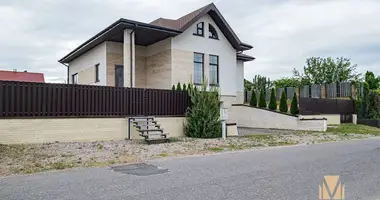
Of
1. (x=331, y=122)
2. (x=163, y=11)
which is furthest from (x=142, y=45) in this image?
(x=331, y=122)

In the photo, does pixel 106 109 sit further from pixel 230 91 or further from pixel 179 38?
pixel 230 91

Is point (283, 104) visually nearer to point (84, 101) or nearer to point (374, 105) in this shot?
point (374, 105)

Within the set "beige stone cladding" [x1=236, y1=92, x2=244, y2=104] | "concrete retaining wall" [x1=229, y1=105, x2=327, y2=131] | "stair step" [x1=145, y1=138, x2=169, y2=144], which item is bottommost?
"stair step" [x1=145, y1=138, x2=169, y2=144]

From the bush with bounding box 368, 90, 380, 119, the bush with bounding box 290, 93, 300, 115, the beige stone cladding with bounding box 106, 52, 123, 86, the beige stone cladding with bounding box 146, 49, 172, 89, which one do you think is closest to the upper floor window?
the beige stone cladding with bounding box 146, 49, 172, 89

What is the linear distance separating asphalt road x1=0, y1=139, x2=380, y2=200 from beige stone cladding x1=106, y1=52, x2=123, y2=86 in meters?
12.8

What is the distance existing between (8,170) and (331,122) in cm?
2262

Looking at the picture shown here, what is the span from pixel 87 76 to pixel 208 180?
1946cm

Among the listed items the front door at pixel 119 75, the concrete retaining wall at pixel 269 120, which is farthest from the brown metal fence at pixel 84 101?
the concrete retaining wall at pixel 269 120

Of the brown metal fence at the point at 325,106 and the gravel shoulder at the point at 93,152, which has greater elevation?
the brown metal fence at the point at 325,106

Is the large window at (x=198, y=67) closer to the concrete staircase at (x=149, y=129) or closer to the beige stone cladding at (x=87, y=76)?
the beige stone cladding at (x=87, y=76)

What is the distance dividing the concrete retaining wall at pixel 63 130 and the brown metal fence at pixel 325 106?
11.9 m

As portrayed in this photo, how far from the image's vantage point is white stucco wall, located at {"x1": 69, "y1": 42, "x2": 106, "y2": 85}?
21406 mm

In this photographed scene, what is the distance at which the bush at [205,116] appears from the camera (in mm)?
15195

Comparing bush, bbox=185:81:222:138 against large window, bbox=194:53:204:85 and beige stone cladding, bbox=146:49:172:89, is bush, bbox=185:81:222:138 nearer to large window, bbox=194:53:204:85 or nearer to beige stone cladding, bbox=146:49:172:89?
beige stone cladding, bbox=146:49:172:89
